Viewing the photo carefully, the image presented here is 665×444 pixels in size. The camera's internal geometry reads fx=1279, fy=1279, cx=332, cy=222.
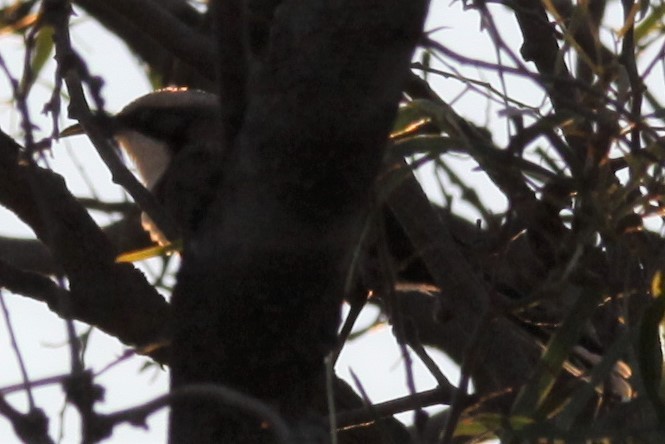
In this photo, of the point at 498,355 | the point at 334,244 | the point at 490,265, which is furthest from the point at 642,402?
the point at 498,355

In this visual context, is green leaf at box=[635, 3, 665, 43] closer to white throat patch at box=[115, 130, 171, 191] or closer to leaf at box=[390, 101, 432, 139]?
leaf at box=[390, 101, 432, 139]

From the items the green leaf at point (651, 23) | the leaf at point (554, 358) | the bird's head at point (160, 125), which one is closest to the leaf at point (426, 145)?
the leaf at point (554, 358)

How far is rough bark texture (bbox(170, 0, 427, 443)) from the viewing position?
34.4 inches

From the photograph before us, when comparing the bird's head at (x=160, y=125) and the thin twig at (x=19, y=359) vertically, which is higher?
the bird's head at (x=160, y=125)

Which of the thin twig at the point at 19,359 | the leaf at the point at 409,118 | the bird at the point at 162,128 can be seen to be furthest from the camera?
the bird at the point at 162,128

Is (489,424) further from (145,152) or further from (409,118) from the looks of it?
(145,152)

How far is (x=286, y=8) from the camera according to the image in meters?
0.93

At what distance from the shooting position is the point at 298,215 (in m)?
0.88

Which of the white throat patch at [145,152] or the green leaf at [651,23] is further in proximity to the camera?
the white throat patch at [145,152]

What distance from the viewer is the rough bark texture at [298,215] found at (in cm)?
87

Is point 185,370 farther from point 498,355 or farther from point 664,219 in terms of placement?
point 498,355

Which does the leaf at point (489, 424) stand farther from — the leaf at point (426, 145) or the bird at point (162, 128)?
the bird at point (162, 128)

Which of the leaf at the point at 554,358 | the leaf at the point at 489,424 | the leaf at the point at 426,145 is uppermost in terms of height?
the leaf at the point at 426,145

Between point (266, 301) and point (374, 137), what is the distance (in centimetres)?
14
